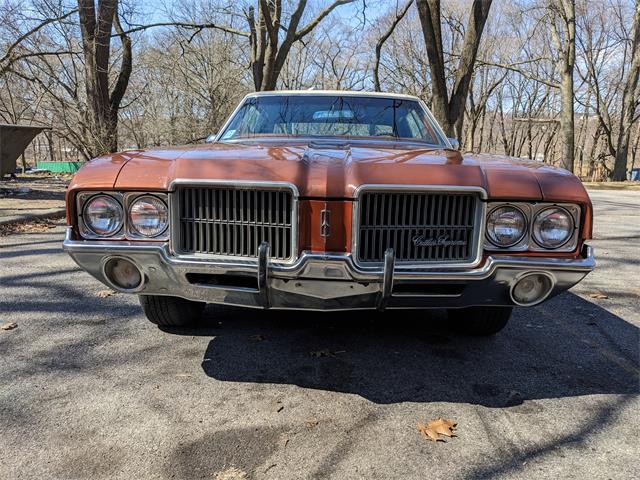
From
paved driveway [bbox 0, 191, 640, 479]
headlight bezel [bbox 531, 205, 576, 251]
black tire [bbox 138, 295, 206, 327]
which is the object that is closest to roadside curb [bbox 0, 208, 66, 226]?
paved driveway [bbox 0, 191, 640, 479]

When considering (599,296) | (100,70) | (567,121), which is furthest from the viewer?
(567,121)

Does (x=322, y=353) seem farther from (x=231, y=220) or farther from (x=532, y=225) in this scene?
(x=532, y=225)

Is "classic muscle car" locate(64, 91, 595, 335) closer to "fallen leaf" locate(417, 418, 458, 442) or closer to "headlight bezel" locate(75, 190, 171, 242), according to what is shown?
"headlight bezel" locate(75, 190, 171, 242)

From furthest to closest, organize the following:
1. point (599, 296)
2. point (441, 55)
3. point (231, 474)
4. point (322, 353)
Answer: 1. point (441, 55)
2. point (599, 296)
3. point (322, 353)
4. point (231, 474)

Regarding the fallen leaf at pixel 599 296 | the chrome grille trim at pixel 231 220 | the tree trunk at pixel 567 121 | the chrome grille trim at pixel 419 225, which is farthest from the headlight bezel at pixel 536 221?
the tree trunk at pixel 567 121

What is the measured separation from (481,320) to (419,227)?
124 cm

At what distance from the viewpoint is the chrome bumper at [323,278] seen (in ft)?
7.64

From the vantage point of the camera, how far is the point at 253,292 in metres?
2.43

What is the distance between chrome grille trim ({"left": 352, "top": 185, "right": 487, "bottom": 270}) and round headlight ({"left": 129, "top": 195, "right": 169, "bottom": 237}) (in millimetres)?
984

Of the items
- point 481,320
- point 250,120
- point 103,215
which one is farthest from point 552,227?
point 250,120

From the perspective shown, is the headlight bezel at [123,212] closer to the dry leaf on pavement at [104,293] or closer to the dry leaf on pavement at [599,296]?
the dry leaf on pavement at [104,293]

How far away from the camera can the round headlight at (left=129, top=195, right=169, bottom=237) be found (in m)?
2.50

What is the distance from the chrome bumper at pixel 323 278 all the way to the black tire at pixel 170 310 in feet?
2.30

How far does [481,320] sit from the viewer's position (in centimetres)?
334
